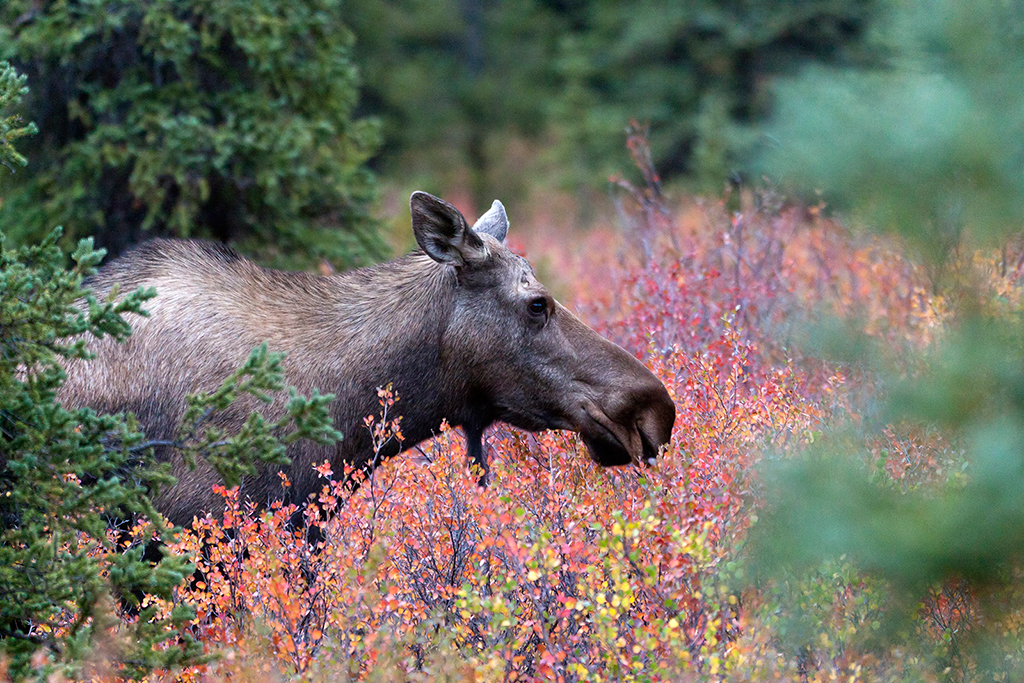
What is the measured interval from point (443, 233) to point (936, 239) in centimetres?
259

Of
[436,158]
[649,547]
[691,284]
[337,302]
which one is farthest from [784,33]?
[649,547]

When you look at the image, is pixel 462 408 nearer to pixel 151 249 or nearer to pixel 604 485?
pixel 604 485

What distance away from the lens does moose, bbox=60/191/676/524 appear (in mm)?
4699

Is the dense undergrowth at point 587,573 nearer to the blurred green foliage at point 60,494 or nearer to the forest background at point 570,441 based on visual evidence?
the forest background at point 570,441

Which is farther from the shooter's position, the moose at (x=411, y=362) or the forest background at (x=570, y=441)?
the moose at (x=411, y=362)

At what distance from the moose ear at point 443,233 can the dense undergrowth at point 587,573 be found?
0.71 metres

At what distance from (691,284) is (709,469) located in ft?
10.1

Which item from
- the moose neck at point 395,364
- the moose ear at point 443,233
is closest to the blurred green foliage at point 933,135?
the moose ear at point 443,233

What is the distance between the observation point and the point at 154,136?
25.6 ft

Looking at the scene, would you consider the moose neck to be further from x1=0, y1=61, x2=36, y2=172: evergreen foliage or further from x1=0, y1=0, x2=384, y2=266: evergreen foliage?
x1=0, y1=0, x2=384, y2=266: evergreen foliage

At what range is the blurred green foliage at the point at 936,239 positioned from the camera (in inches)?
97.3

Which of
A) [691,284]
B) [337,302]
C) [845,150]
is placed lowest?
[691,284]

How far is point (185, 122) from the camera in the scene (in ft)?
25.6

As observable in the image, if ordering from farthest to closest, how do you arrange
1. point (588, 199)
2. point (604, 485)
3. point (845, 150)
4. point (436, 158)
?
1. point (436, 158)
2. point (588, 199)
3. point (604, 485)
4. point (845, 150)
